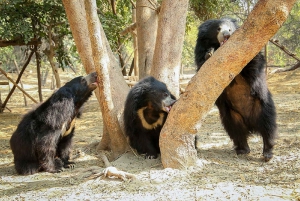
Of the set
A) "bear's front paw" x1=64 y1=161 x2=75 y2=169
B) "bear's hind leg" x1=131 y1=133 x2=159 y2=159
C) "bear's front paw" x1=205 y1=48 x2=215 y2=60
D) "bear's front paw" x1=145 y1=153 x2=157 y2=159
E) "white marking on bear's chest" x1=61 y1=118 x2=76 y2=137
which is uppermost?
"bear's front paw" x1=205 y1=48 x2=215 y2=60

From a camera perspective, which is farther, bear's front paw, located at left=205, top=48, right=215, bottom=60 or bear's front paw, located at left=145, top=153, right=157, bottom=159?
bear's front paw, located at left=145, top=153, right=157, bottom=159

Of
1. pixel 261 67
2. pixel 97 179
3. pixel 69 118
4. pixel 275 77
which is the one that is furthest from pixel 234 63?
Answer: pixel 275 77

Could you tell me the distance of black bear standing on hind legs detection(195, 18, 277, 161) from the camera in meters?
3.61

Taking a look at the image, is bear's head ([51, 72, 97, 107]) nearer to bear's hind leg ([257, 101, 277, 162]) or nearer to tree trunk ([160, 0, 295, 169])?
tree trunk ([160, 0, 295, 169])

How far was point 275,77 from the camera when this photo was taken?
13953 millimetres

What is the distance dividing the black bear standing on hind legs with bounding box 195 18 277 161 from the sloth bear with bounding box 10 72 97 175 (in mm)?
1249

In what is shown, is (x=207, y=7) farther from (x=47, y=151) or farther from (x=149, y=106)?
(x=47, y=151)

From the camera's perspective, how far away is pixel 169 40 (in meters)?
4.12

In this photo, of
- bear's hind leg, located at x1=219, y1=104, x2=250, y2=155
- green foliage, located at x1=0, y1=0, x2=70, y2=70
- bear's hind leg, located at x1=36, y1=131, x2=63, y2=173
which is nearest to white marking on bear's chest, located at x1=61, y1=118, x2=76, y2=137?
bear's hind leg, located at x1=36, y1=131, x2=63, y2=173

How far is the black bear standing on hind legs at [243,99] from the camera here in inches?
142

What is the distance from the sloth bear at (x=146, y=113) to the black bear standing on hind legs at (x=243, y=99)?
0.49 m

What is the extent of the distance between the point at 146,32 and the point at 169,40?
0.97m

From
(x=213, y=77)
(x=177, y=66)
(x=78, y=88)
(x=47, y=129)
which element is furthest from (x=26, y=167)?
(x=213, y=77)

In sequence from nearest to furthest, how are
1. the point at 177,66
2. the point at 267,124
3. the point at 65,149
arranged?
the point at 267,124 < the point at 65,149 < the point at 177,66
